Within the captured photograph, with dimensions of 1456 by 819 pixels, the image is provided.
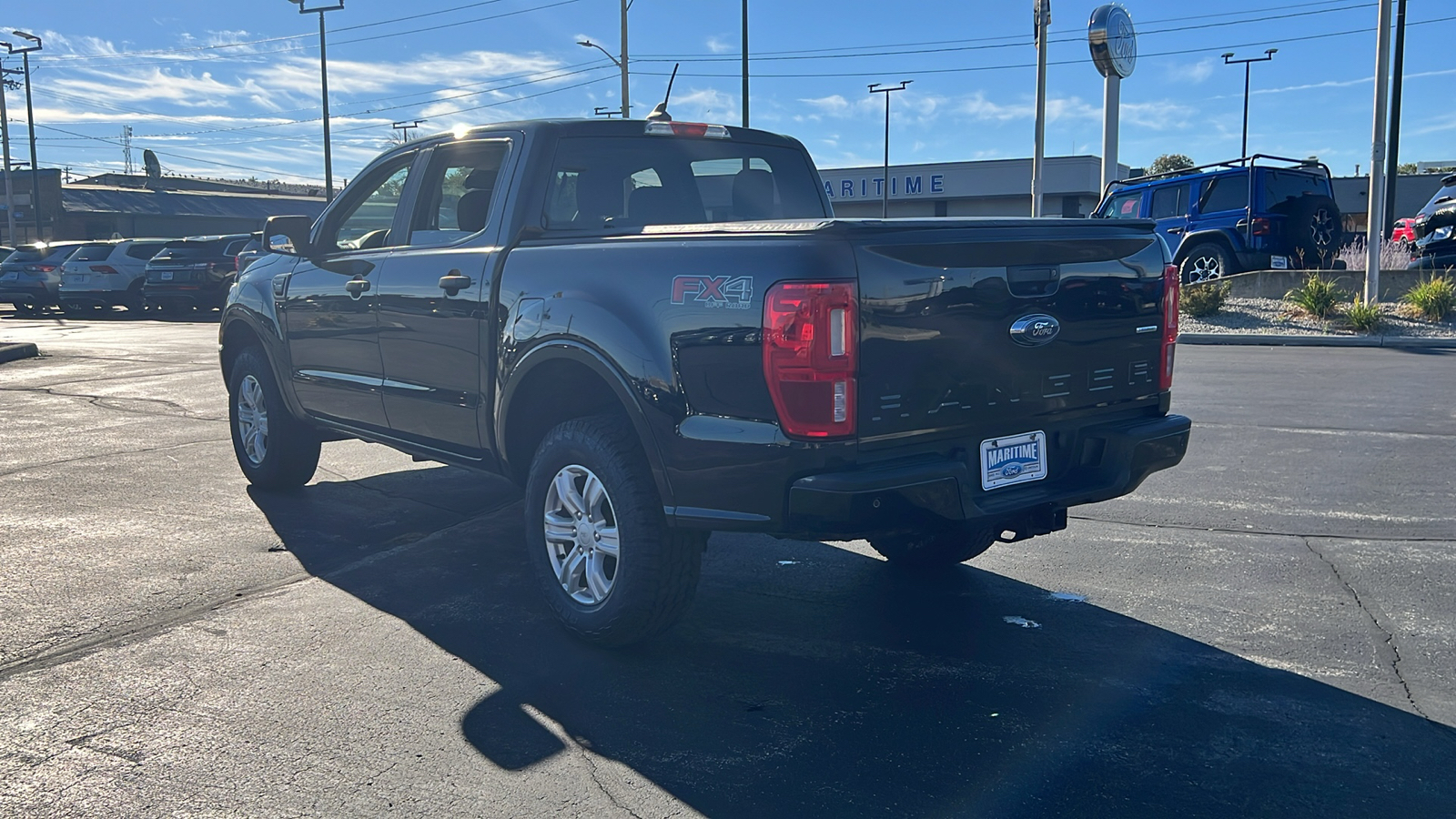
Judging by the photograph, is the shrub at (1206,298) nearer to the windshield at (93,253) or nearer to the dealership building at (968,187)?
the windshield at (93,253)

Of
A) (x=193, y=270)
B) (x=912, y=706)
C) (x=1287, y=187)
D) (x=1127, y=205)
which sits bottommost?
(x=912, y=706)

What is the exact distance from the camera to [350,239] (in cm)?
613

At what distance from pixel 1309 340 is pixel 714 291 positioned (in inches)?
598

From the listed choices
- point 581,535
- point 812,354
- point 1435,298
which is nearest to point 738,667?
point 581,535

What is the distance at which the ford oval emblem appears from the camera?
3934 mm

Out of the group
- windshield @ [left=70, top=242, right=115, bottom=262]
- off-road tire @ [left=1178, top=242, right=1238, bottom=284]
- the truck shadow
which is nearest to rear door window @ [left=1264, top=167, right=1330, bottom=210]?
off-road tire @ [left=1178, top=242, right=1238, bottom=284]

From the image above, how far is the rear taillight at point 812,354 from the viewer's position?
3467 millimetres

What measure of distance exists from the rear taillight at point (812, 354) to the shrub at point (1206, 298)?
1605 centimetres

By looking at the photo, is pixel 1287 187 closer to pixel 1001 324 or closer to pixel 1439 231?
pixel 1439 231

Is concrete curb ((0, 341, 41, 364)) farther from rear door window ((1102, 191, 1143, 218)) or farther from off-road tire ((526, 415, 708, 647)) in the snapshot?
rear door window ((1102, 191, 1143, 218))

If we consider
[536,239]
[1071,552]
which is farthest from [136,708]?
[1071,552]

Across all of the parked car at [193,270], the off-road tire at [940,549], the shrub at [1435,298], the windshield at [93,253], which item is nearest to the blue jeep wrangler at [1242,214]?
the shrub at [1435,298]

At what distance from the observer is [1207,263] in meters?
19.4

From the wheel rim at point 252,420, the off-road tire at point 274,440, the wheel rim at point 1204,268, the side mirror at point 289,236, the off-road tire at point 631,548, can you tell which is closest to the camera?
the off-road tire at point 631,548
